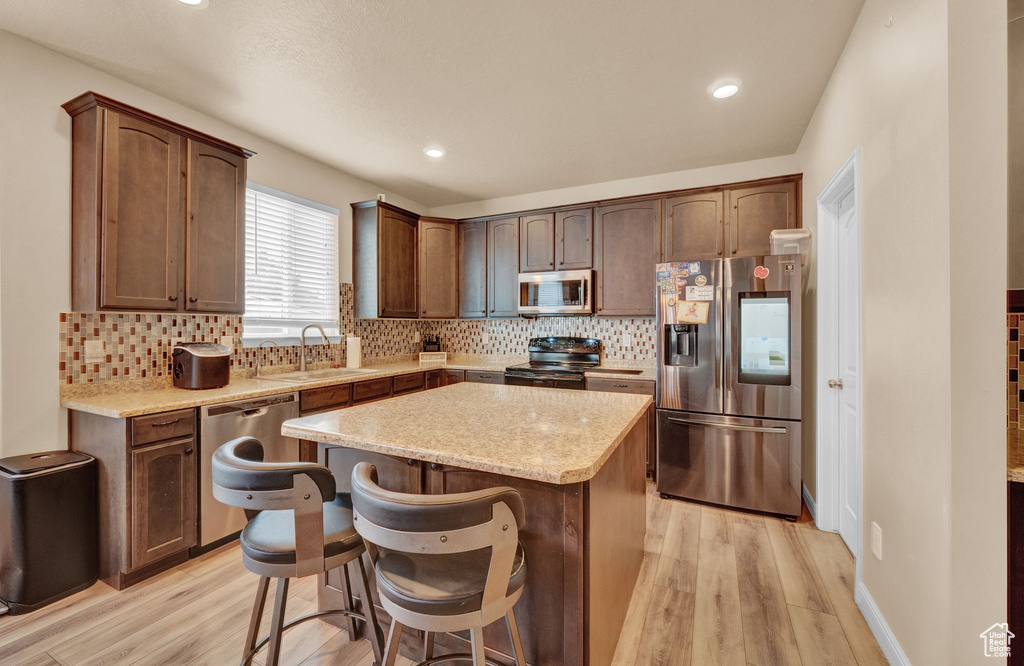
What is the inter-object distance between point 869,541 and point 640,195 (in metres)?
2.97

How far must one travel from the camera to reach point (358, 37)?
6.72ft

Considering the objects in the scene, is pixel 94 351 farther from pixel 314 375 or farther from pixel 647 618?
pixel 647 618

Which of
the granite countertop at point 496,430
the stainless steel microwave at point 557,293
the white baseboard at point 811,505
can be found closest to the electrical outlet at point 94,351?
the granite countertop at point 496,430

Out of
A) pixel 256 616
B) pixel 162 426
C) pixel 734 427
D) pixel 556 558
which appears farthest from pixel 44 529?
pixel 734 427

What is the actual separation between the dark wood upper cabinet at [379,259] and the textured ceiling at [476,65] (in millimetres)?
709

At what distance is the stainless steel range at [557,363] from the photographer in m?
3.76

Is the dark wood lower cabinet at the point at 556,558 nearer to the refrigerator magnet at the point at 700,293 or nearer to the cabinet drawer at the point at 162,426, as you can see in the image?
the cabinet drawer at the point at 162,426

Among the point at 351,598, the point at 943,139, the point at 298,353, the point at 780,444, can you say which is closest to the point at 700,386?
the point at 780,444

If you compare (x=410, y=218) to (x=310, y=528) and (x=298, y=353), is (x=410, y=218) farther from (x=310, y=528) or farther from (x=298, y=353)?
(x=310, y=528)

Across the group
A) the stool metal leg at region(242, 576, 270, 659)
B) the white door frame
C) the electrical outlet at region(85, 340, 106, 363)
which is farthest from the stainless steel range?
the electrical outlet at region(85, 340, 106, 363)

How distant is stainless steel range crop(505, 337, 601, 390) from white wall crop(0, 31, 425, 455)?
305 cm

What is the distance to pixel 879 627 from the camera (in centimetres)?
165

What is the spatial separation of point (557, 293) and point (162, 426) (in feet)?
10.3

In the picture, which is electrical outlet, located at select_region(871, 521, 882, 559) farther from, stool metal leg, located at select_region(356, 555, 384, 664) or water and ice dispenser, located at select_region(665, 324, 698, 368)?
stool metal leg, located at select_region(356, 555, 384, 664)
